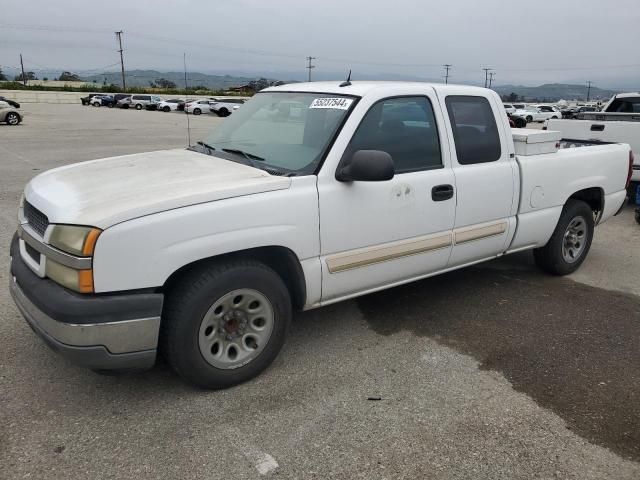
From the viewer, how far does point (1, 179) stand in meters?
10.5

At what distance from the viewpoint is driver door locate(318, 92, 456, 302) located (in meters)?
3.51

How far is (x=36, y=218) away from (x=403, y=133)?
8.09 ft

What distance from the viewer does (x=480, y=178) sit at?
4262 millimetres

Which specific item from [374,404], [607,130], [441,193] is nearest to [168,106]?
[607,130]

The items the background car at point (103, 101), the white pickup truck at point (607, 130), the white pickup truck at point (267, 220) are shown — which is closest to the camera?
the white pickup truck at point (267, 220)

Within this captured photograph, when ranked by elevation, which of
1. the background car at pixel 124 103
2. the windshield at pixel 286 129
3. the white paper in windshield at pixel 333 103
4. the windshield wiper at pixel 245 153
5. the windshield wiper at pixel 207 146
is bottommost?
the windshield wiper at pixel 245 153

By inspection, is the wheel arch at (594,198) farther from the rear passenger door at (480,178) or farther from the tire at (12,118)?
the tire at (12,118)

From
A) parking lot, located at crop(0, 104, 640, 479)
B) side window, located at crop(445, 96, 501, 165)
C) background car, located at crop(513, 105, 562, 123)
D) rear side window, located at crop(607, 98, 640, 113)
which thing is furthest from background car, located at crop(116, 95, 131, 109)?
side window, located at crop(445, 96, 501, 165)

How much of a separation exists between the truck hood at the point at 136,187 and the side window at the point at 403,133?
770 millimetres

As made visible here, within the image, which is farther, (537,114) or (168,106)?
(168,106)

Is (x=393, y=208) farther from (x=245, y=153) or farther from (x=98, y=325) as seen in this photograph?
(x=98, y=325)

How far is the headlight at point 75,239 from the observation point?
8.75ft

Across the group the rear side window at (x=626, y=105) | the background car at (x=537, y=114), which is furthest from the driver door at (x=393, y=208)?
the background car at (x=537, y=114)

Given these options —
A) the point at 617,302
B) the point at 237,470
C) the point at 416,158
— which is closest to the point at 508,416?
the point at 237,470
